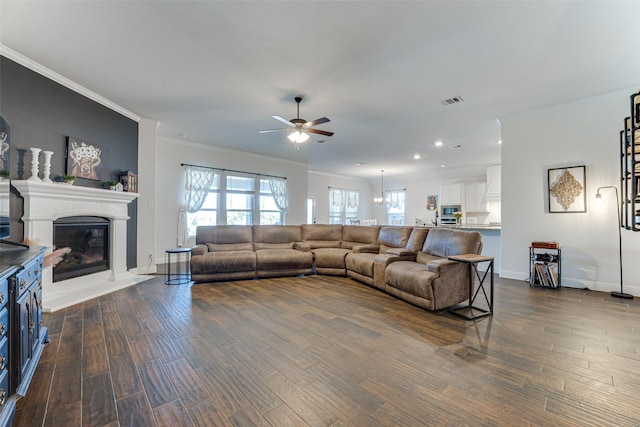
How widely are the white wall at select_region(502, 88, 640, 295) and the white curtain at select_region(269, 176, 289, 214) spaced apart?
5.53m

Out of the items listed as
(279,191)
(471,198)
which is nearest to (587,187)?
(471,198)

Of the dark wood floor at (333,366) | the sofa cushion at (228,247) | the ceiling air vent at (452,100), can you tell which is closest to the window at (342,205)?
the sofa cushion at (228,247)

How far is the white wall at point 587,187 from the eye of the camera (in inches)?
155

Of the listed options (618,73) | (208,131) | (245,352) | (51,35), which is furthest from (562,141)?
(51,35)

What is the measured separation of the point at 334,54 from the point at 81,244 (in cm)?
440

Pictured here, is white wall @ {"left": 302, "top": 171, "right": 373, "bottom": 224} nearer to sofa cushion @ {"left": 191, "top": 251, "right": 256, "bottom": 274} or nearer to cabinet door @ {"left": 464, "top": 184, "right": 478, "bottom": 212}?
cabinet door @ {"left": 464, "top": 184, "right": 478, "bottom": 212}

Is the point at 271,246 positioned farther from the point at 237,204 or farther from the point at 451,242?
the point at 451,242

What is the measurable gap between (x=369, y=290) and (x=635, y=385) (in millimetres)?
2699

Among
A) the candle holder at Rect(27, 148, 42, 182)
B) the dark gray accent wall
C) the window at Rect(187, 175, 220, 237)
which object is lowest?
the window at Rect(187, 175, 220, 237)

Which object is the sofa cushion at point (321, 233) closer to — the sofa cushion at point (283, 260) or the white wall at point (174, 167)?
the sofa cushion at point (283, 260)

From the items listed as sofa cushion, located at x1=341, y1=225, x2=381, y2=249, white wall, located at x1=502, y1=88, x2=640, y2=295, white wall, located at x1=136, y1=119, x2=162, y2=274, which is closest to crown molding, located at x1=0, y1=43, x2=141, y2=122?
white wall, located at x1=136, y1=119, x2=162, y2=274

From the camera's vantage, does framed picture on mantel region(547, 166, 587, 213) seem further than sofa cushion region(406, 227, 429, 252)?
No

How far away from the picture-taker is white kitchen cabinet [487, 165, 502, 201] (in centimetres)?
811

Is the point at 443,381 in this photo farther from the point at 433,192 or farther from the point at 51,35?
the point at 433,192
